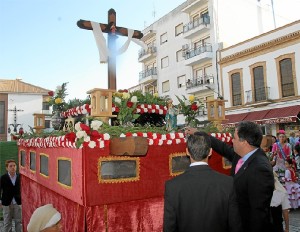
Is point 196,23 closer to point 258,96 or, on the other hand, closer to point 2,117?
point 258,96

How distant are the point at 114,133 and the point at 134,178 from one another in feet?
2.53

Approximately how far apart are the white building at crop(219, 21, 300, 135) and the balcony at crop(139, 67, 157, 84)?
1032 cm

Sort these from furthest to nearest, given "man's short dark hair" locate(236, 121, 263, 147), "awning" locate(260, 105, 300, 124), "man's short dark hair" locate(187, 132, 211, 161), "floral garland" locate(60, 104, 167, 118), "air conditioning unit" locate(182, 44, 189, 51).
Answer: "air conditioning unit" locate(182, 44, 189, 51) < "awning" locate(260, 105, 300, 124) < "floral garland" locate(60, 104, 167, 118) < "man's short dark hair" locate(236, 121, 263, 147) < "man's short dark hair" locate(187, 132, 211, 161)

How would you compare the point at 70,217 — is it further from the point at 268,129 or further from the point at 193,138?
the point at 268,129

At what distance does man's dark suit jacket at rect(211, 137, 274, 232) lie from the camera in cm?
314

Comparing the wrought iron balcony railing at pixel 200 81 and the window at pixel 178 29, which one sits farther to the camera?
the window at pixel 178 29

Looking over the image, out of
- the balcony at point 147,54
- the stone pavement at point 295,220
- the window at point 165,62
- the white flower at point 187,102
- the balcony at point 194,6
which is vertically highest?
the balcony at point 194,6

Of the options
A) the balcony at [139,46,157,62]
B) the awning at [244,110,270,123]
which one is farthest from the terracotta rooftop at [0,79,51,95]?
the awning at [244,110,270,123]

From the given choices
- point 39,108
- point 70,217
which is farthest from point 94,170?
point 39,108

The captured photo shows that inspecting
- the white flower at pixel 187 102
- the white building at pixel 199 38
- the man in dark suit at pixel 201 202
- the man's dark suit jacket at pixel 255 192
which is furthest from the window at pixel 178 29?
the man in dark suit at pixel 201 202

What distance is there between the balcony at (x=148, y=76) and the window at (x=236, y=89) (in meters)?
11.3

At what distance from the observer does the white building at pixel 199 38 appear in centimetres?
2641

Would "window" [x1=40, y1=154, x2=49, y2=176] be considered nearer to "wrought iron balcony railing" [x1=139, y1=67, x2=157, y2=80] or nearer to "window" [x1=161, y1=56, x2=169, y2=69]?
"window" [x1=161, y1=56, x2=169, y2=69]

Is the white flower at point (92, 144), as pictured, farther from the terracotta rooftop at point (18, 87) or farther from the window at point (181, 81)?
the terracotta rooftop at point (18, 87)
